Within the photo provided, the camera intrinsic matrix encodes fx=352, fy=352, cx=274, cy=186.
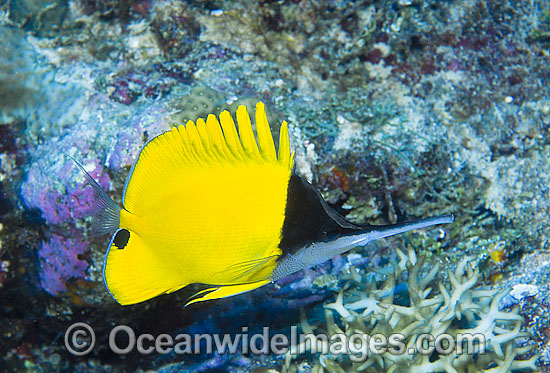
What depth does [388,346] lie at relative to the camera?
85.2 inches

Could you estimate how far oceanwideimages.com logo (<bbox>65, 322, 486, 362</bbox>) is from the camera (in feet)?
7.27

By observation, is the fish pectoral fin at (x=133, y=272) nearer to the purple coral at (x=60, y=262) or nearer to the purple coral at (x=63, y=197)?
the purple coral at (x=63, y=197)

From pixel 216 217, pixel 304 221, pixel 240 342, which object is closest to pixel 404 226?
pixel 304 221

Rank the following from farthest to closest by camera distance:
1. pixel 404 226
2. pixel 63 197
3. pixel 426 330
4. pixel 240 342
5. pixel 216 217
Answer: pixel 240 342, pixel 63 197, pixel 426 330, pixel 216 217, pixel 404 226

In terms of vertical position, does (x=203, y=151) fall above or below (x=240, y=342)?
above

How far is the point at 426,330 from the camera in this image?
2.23 m

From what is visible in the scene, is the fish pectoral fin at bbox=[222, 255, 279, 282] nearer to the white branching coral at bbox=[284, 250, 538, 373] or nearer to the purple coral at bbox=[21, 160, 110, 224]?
the white branching coral at bbox=[284, 250, 538, 373]

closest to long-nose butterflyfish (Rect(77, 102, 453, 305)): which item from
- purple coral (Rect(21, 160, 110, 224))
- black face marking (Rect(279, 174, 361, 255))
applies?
black face marking (Rect(279, 174, 361, 255))

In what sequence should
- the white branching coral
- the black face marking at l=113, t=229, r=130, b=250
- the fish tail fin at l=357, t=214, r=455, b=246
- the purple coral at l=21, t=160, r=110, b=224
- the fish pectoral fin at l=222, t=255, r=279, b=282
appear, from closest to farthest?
the fish tail fin at l=357, t=214, r=455, b=246 < the fish pectoral fin at l=222, t=255, r=279, b=282 < the black face marking at l=113, t=229, r=130, b=250 < the white branching coral < the purple coral at l=21, t=160, r=110, b=224

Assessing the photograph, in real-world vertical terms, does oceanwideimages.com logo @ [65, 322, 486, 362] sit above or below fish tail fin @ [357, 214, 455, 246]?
below

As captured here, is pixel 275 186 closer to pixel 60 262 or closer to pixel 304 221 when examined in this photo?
pixel 304 221

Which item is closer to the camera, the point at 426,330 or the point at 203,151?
the point at 203,151

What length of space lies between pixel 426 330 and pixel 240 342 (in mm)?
1296

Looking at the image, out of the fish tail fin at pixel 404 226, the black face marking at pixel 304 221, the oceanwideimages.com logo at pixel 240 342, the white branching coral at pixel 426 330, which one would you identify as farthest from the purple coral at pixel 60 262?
the fish tail fin at pixel 404 226
